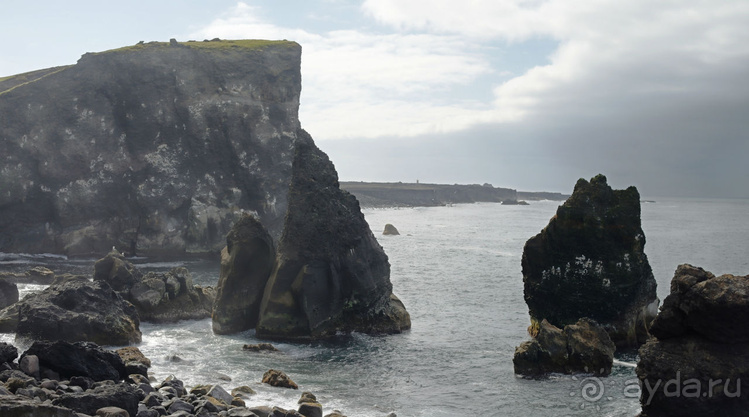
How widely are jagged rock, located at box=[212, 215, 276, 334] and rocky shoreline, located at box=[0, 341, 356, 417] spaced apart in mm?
11838

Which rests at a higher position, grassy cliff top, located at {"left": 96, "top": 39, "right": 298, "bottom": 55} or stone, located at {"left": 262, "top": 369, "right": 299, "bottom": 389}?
grassy cliff top, located at {"left": 96, "top": 39, "right": 298, "bottom": 55}

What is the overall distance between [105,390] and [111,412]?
151 cm

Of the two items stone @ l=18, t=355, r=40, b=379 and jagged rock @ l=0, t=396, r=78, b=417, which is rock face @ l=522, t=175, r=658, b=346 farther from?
jagged rock @ l=0, t=396, r=78, b=417

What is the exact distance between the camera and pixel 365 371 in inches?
1096

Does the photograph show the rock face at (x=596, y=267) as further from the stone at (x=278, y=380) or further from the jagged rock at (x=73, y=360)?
the jagged rock at (x=73, y=360)

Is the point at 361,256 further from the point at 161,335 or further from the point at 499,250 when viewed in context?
the point at 499,250

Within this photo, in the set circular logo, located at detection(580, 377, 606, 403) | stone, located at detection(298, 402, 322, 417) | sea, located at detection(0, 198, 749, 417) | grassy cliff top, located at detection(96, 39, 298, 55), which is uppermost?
grassy cliff top, located at detection(96, 39, 298, 55)

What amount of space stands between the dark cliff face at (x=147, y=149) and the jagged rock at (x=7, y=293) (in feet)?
128

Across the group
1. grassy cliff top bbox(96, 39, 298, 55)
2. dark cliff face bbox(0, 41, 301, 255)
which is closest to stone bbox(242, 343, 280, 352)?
dark cliff face bbox(0, 41, 301, 255)

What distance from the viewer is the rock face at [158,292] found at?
123ft

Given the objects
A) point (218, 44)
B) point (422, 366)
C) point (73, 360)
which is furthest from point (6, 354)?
point (218, 44)

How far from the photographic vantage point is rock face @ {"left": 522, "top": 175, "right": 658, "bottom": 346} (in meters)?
32.0

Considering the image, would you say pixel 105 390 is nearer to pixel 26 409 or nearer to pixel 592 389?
pixel 26 409

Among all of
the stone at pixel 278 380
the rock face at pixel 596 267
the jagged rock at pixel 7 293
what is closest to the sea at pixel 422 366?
the stone at pixel 278 380
